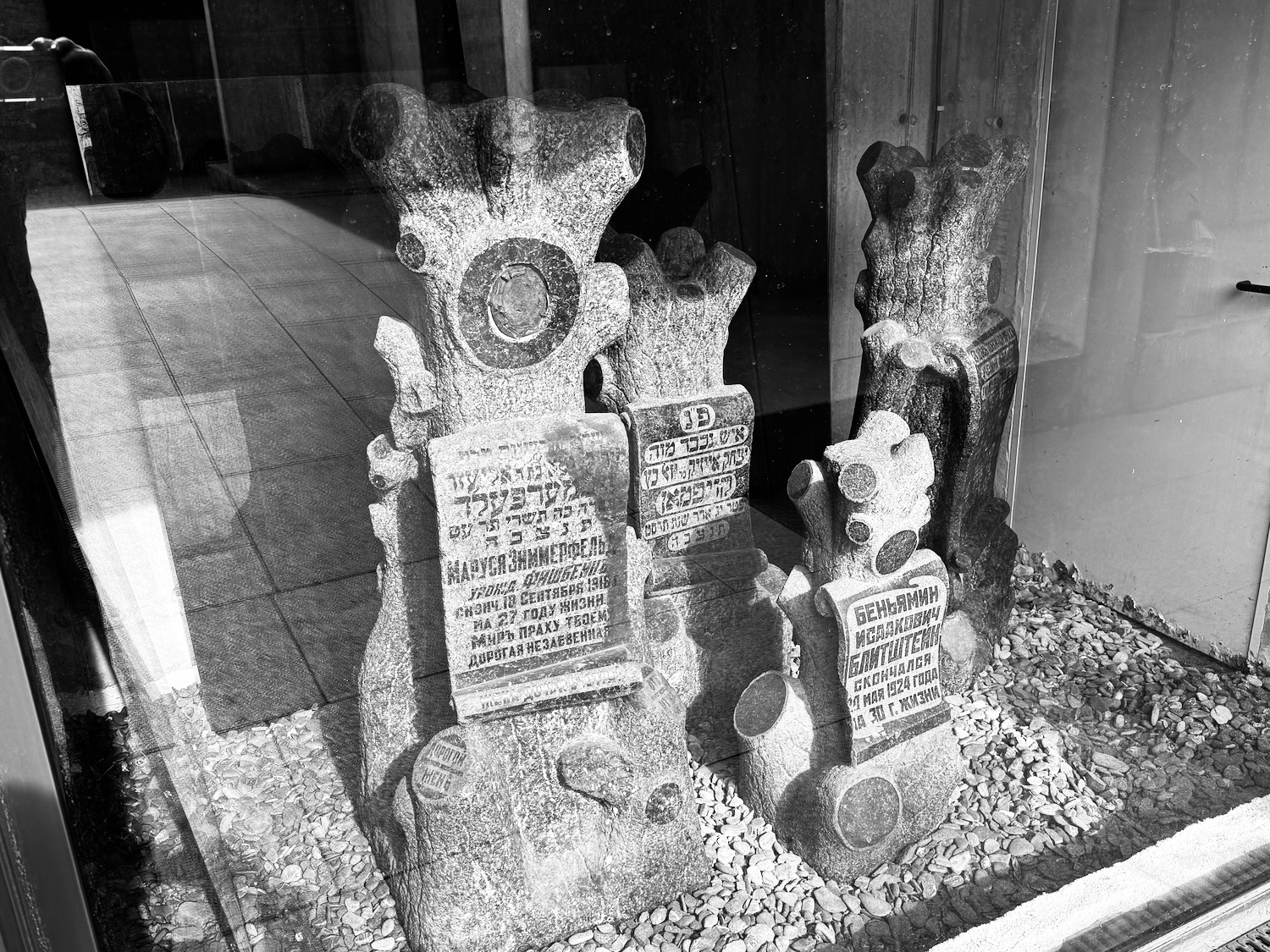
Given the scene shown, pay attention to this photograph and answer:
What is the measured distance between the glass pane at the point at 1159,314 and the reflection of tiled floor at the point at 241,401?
2.70 meters

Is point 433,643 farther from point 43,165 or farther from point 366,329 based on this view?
point 43,165

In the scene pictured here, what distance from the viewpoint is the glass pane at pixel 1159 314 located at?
3471 millimetres

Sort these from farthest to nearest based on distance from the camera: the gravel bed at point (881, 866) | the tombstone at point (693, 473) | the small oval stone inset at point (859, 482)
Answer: the tombstone at point (693, 473)
the small oval stone inset at point (859, 482)
the gravel bed at point (881, 866)

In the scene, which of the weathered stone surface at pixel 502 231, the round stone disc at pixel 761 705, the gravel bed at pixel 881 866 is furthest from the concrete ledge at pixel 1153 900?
the weathered stone surface at pixel 502 231

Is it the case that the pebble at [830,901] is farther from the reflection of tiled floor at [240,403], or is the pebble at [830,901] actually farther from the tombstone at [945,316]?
the reflection of tiled floor at [240,403]

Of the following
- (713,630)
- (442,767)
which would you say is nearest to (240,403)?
(442,767)

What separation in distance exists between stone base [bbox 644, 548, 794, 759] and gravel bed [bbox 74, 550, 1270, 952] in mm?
156

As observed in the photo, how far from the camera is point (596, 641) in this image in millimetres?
2568

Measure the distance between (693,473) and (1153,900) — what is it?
1766 mm

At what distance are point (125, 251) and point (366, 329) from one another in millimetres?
546

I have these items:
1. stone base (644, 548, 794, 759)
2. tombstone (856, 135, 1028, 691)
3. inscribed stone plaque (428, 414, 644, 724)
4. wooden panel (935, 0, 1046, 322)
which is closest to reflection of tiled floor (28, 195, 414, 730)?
inscribed stone plaque (428, 414, 644, 724)

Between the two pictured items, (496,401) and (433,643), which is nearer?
(496,401)

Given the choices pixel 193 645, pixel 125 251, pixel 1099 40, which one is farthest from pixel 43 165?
pixel 1099 40

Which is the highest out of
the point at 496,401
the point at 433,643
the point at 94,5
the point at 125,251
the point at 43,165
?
the point at 94,5
